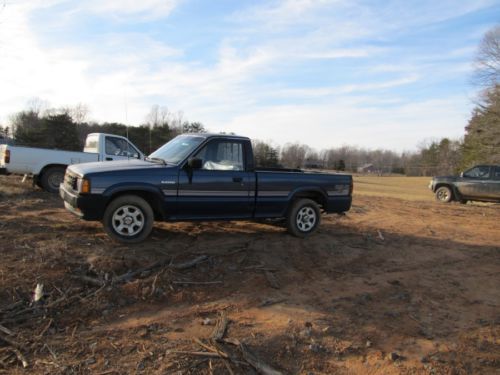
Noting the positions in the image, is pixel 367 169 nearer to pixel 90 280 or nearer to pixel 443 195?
pixel 443 195

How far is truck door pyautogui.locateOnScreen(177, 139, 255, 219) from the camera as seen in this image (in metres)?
6.88

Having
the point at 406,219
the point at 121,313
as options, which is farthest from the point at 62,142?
the point at 121,313

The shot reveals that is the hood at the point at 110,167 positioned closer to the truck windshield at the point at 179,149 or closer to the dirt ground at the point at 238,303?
the truck windshield at the point at 179,149

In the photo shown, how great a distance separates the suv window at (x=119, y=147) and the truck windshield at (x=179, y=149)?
639cm

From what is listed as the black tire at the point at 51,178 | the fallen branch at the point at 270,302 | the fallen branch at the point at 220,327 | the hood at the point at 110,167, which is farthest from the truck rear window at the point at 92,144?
the fallen branch at the point at 220,327

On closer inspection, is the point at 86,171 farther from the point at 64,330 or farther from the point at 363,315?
the point at 363,315

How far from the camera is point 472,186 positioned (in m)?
18.1

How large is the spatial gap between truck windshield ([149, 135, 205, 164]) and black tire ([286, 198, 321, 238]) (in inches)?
89.2

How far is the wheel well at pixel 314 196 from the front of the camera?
8.09m

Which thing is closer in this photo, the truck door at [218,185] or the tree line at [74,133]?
the truck door at [218,185]

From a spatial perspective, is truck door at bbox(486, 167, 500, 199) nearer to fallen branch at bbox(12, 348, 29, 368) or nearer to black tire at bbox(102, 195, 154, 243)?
black tire at bbox(102, 195, 154, 243)

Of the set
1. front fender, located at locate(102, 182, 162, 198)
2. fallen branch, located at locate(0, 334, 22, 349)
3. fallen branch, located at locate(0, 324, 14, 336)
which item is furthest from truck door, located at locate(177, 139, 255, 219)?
fallen branch, located at locate(0, 334, 22, 349)

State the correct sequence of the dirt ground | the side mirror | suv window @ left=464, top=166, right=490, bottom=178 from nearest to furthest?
the dirt ground → the side mirror → suv window @ left=464, top=166, right=490, bottom=178

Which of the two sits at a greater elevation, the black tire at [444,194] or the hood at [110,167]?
the hood at [110,167]
